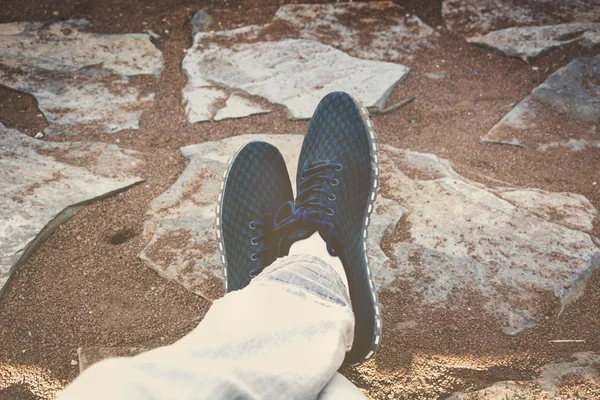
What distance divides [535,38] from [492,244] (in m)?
1.52

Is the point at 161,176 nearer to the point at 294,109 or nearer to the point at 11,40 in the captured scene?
the point at 294,109

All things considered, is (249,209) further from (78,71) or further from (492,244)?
(78,71)

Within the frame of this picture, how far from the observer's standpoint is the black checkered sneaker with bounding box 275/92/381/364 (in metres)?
1.49

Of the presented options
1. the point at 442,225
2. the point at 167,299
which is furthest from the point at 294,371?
the point at 442,225

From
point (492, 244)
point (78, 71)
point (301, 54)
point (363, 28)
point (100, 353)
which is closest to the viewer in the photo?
point (100, 353)

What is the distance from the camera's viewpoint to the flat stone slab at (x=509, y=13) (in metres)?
3.07

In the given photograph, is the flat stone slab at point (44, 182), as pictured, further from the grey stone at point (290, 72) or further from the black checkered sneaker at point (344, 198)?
the black checkered sneaker at point (344, 198)

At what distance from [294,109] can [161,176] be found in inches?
25.5

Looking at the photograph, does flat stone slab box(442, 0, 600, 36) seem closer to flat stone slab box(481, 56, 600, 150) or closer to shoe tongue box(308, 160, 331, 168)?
flat stone slab box(481, 56, 600, 150)

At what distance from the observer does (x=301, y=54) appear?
2.88m

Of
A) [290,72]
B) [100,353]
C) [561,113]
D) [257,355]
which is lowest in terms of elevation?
[100,353]

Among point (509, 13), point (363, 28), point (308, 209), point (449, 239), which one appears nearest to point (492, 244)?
point (449, 239)

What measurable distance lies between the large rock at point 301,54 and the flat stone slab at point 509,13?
0.19m

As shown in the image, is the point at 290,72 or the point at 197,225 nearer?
the point at 197,225
